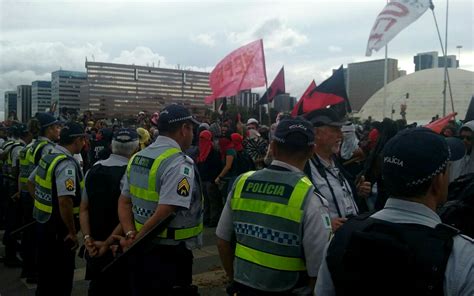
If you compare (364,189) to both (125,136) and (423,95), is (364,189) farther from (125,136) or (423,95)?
(423,95)

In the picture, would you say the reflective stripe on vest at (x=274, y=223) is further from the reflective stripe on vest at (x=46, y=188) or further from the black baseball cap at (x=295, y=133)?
the reflective stripe on vest at (x=46, y=188)

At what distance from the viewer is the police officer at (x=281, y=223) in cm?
266

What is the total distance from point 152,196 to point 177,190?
265mm

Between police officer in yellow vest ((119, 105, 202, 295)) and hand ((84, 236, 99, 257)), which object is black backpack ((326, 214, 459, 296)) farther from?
hand ((84, 236, 99, 257))

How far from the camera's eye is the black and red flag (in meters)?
4.53

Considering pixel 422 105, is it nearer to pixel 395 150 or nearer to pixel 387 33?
pixel 387 33

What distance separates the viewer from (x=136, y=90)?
60094 mm

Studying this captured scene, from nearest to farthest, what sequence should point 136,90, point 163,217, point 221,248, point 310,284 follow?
point 310,284 → point 221,248 → point 163,217 → point 136,90

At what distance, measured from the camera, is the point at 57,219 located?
5.02 m

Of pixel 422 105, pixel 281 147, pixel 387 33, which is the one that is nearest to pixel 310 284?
pixel 281 147

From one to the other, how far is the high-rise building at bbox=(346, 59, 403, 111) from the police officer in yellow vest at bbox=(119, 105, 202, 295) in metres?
111

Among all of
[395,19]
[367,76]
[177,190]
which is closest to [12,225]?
[177,190]

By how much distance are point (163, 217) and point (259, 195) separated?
0.93 m

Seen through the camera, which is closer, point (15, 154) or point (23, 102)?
point (15, 154)
